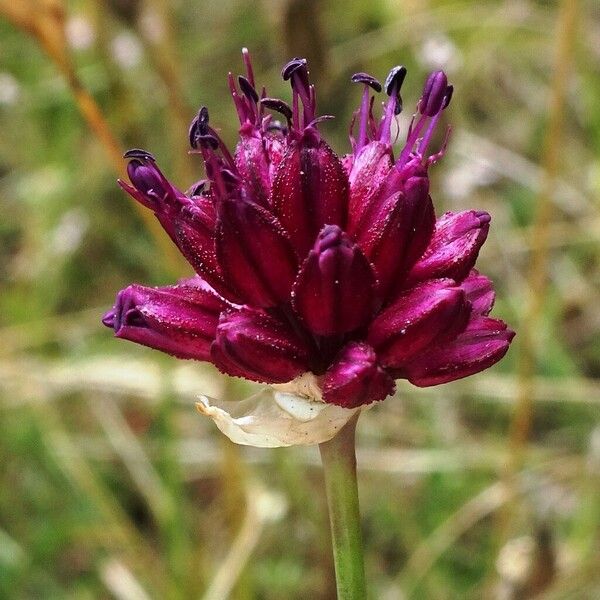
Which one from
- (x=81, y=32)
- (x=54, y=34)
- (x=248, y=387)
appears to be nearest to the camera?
(x=54, y=34)

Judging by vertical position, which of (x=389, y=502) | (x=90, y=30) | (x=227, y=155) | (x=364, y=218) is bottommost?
(x=389, y=502)

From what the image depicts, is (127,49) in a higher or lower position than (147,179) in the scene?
higher

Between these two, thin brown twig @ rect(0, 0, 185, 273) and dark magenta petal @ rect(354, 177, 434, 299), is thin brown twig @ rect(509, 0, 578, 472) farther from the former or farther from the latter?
dark magenta petal @ rect(354, 177, 434, 299)

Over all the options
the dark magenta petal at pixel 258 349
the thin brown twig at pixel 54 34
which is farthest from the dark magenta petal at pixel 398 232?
the thin brown twig at pixel 54 34

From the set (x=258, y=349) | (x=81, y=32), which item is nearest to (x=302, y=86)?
(x=258, y=349)

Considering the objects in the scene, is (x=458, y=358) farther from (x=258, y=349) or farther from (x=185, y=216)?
(x=185, y=216)

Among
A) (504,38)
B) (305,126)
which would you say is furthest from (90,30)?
(305,126)

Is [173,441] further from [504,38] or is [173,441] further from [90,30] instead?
[504,38]
